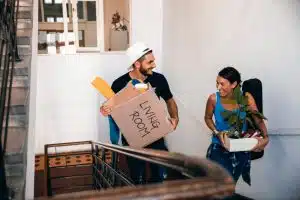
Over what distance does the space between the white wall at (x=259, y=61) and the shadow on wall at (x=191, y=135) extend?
13 mm

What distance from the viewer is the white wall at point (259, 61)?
3.57 meters

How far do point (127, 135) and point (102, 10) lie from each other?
3.74 metres

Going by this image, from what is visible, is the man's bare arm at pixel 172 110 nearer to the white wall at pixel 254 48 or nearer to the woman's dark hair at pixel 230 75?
the woman's dark hair at pixel 230 75

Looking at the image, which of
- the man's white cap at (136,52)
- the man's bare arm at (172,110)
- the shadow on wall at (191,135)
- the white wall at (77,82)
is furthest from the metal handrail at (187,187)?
the white wall at (77,82)

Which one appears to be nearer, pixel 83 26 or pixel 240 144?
pixel 240 144

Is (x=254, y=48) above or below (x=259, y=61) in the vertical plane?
above

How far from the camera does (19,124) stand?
2115 millimetres

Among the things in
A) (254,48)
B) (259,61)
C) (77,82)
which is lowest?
(77,82)

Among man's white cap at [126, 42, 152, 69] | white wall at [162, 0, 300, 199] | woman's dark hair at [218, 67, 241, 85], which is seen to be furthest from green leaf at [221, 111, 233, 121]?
white wall at [162, 0, 300, 199]

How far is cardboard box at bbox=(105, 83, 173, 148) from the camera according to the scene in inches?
109

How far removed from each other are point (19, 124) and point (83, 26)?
4601 millimetres

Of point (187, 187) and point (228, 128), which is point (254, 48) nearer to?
point (228, 128)

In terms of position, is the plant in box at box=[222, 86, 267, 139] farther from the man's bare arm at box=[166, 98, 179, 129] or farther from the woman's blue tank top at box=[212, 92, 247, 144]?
the man's bare arm at box=[166, 98, 179, 129]

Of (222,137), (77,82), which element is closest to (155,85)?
(222,137)
